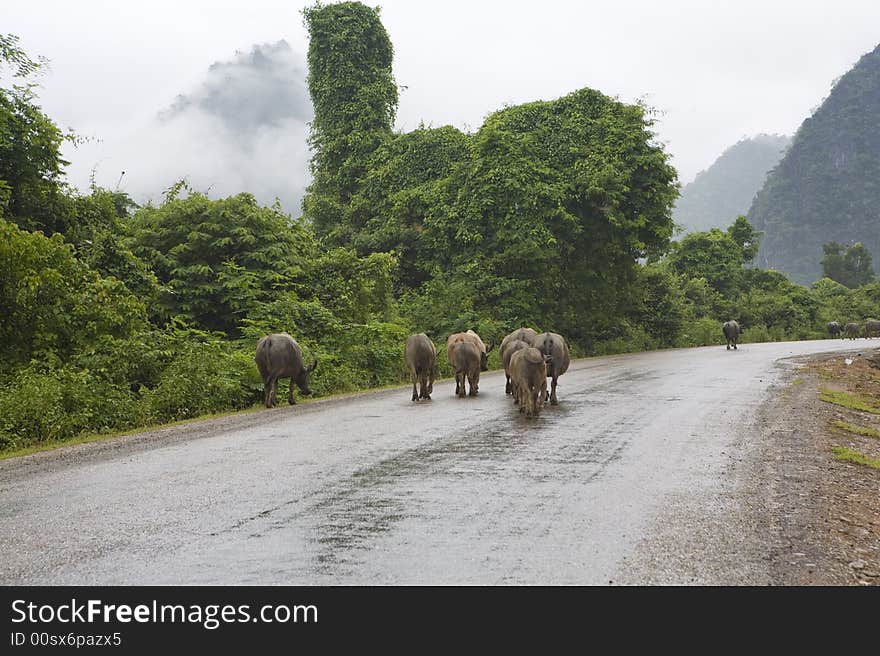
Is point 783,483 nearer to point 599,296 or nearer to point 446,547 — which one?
point 446,547

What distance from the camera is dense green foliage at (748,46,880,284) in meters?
108

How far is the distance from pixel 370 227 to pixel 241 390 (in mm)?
20689

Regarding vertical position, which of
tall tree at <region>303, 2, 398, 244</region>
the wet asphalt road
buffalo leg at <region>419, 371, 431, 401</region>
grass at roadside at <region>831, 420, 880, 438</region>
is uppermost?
tall tree at <region>303, 2, 398, 244</region>

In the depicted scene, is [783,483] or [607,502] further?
[783,483]

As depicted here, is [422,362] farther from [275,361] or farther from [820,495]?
[820,495]

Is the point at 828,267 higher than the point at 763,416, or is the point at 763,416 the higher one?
the point at 828,267

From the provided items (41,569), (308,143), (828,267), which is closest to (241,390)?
(41,569)

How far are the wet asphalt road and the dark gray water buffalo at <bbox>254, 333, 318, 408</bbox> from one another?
253 cm

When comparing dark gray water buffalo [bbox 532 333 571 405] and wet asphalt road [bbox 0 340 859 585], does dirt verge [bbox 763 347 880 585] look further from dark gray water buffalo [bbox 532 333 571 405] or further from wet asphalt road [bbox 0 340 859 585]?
dark gray water buffalo [bbox 532 333 571 405]

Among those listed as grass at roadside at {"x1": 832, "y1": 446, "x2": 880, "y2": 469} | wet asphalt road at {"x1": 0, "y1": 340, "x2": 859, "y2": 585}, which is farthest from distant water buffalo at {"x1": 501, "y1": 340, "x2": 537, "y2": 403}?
grass at roadside at {"x1": 832, "y1": 446, "x2": 880, "y2": 469}

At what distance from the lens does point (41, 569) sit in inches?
178

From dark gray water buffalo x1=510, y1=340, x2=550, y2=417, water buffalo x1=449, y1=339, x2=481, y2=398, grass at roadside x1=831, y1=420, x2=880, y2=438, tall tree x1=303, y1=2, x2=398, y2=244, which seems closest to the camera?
grass at roadside x1=831, y1=420, x2=880, y2=438

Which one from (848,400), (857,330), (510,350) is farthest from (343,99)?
(857,330)

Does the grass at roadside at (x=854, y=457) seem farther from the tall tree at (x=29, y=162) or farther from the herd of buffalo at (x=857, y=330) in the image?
the herd of buffalo at (x=857, y=330)
